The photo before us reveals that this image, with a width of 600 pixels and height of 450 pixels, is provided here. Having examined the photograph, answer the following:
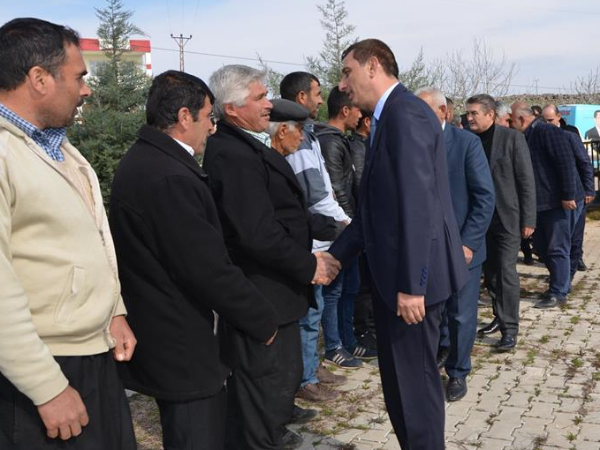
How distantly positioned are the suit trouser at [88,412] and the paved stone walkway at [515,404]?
1896 mm

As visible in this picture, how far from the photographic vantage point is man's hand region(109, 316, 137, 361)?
2.52 m

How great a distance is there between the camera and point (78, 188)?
7.31ft

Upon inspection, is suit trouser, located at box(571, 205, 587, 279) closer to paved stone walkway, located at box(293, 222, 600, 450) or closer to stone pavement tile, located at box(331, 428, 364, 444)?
paved stone walkway, located at box(293, 222, 600, 450)

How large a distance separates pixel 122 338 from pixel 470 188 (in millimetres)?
3000

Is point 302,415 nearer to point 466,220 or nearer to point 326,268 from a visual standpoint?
point 326,268

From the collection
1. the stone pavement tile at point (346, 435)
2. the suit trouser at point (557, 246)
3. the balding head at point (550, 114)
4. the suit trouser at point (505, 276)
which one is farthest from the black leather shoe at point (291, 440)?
the balding head at point (550, 114)

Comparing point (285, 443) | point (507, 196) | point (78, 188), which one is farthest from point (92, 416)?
point (507, 196)

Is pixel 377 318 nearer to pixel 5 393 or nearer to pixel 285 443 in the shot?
pixel 285 443

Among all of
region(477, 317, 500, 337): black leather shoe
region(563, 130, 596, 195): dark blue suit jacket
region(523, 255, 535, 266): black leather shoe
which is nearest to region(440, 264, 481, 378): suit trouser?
region(477, 317, 500, 337): black leather shoe

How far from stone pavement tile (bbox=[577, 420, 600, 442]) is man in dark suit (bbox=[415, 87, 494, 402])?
850mm

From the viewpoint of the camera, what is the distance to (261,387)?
3.14 metres

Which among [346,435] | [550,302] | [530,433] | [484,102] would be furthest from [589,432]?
[550,302]

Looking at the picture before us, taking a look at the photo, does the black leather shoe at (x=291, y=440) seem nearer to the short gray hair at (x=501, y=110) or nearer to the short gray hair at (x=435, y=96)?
the short gray hair at (x=435, y=96)

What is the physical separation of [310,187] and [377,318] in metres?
1.30
